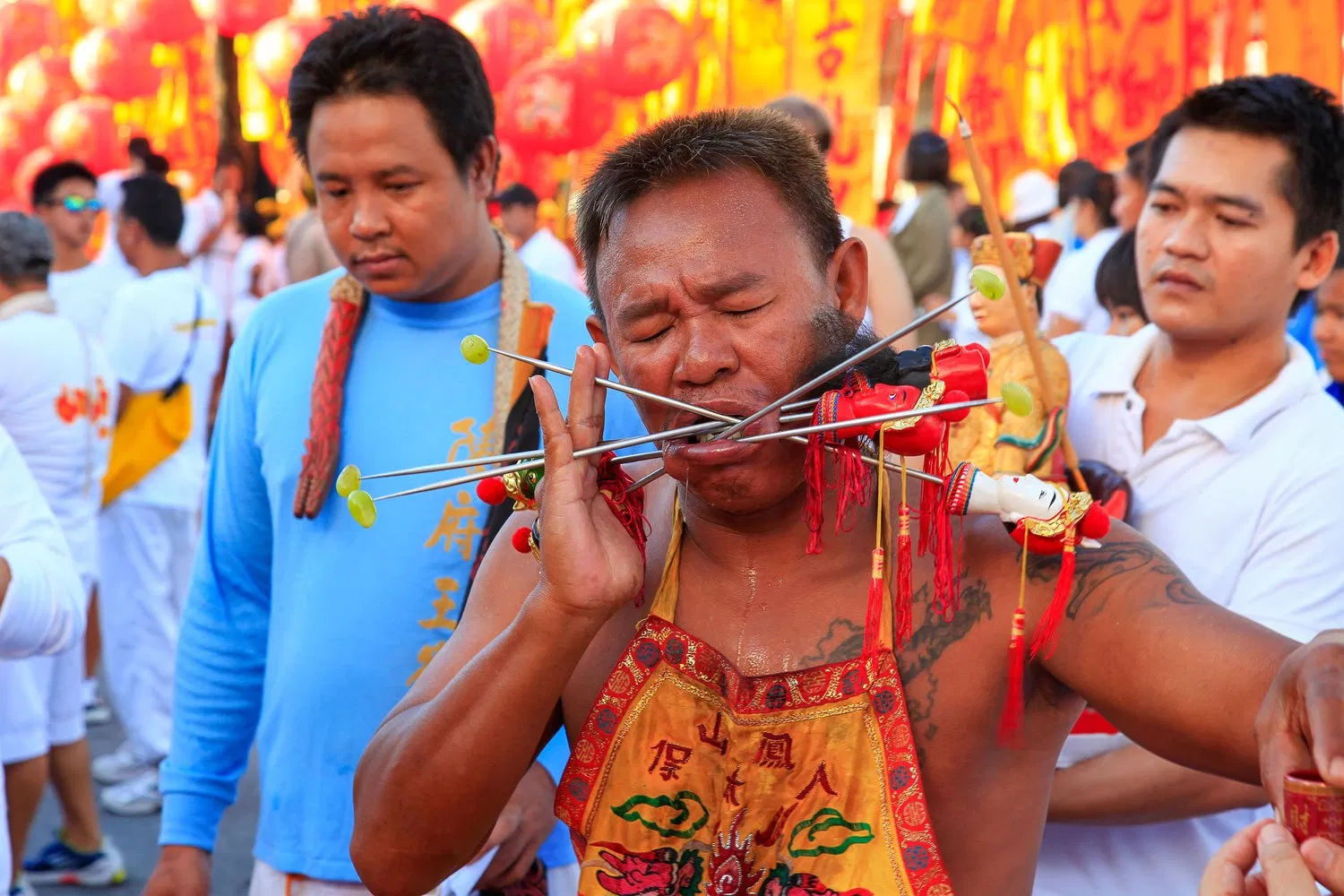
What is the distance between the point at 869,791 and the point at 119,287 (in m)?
5.90

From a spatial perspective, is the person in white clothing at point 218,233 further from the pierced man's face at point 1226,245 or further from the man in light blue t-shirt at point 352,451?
the pierced man's face at point 1226,245

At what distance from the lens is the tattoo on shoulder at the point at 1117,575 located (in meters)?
1.69

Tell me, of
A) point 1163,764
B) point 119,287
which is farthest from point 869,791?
point 119,287

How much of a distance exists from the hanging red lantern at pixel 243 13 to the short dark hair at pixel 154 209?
3.25 m

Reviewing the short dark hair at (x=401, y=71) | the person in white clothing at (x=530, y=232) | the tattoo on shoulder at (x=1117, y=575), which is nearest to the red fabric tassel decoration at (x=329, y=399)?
the short dark hair at (x=401, y=71)

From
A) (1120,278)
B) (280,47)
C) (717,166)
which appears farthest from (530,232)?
(717,166)

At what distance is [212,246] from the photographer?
32.0 ft

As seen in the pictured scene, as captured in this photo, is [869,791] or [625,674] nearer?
[869,791]

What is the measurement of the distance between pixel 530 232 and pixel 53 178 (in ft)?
10.9

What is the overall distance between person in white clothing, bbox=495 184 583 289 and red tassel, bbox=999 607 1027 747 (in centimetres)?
724

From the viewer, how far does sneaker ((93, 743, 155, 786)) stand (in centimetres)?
570

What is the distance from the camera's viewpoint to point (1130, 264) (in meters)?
3.85

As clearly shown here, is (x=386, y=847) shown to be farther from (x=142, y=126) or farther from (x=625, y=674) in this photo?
(x=142, y=126)

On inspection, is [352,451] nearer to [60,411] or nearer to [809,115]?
[809,115]
